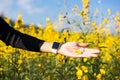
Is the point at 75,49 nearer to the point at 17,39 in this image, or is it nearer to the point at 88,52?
the point at 88,52

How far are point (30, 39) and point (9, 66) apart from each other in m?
2.35

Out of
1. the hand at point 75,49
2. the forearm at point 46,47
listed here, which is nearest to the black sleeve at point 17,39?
the forearm at point 46,47

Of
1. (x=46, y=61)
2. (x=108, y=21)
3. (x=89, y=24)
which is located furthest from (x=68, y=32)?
(x=108, y=21)

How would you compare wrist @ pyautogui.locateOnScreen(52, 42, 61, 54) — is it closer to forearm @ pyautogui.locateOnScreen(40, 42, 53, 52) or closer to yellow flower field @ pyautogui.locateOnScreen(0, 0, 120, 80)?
forearm @ pyautogui.locateOnScreen(40, 42, 53, 52)

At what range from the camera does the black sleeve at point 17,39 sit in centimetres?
275

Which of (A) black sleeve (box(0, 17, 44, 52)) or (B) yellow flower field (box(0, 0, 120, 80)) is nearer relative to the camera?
(A) black sleeve (box(0, 17, 44, 52))

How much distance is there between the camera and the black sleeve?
275 cm

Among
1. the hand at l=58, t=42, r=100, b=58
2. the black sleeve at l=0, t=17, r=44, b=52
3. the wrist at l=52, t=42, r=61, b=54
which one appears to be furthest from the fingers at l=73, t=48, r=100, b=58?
the black sleeve at l=0, t=17, r=44, b=52

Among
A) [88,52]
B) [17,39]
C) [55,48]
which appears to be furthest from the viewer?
[17,39]

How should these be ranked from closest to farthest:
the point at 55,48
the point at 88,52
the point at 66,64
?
the point at 88,52 → the point at 55,48 → the point at 66,64

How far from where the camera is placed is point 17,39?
109 inches

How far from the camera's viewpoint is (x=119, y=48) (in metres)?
5.04

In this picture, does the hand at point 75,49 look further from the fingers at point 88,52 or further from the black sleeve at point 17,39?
the black sleeve at point 17,39

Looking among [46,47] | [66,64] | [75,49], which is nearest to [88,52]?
[75,49]
